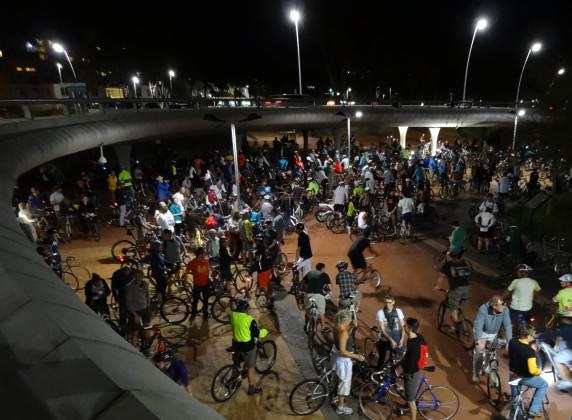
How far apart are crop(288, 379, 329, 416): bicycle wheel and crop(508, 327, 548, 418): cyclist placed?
2.95 metres

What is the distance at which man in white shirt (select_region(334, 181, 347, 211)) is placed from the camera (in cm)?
1576

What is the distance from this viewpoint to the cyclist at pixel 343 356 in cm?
638

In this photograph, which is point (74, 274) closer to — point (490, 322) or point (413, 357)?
point (413, 357)

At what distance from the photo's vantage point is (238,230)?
12625mm

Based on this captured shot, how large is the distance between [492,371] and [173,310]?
699 centimetres

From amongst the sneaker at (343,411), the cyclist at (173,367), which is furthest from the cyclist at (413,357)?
the cyclist at (173,367)

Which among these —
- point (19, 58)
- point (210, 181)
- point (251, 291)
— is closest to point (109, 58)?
point (19, 58)

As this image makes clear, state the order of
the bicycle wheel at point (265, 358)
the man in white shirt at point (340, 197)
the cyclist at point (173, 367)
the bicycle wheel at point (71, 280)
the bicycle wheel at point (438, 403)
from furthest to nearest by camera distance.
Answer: the man in white shirt at point (340, 197) < the bicycle wheel at point (71, 280) < the bicycle wheel at point (265, 358) < the bicycle wheel at point (438, 403) < the cyclist at point (173, 367)

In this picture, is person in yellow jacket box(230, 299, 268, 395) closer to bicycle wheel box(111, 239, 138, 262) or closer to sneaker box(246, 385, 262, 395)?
sneaker box(246, 385, 262, 395)

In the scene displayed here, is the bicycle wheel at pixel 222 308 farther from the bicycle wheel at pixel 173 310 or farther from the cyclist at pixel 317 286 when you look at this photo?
the cyclist at pixel 317 286

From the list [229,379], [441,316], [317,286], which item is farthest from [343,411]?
[441,316]

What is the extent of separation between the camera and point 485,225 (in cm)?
1329

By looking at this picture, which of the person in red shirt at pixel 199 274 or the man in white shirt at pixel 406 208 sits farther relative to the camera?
the man in white shirt at pixel 406 208

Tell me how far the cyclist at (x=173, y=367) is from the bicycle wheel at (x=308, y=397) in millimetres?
1892
